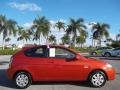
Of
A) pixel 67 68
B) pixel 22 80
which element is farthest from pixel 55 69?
pixel 22 80

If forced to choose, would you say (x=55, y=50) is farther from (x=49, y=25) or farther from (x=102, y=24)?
(x=102, y=24)

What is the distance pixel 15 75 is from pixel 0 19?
2564 inches

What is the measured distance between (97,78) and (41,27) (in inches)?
2651

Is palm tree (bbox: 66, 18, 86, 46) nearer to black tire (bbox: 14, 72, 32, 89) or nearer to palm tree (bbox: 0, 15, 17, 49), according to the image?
palm tree (bbox: 0, 15, 17, 49)

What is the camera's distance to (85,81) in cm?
1197

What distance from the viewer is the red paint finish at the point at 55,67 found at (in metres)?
11.2

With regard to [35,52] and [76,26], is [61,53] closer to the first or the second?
[35,52]

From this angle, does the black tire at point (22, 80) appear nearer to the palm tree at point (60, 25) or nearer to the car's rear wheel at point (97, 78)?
the car's rear wheel at point (97, 78)

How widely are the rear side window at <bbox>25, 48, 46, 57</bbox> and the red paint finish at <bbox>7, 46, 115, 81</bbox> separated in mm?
143

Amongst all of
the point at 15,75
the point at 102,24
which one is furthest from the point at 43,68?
the point at 102,24

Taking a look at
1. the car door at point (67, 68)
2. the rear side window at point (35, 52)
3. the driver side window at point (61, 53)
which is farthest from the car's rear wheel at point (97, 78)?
the rear side window at point (35, 52)

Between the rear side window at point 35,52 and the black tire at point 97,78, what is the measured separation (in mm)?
1911

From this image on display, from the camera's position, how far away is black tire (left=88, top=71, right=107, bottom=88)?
1127cm

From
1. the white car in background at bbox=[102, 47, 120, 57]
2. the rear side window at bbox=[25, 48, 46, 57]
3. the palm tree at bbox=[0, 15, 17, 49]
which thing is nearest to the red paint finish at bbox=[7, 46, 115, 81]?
the rear side window at bbox=[25, 48, 46, 57]
